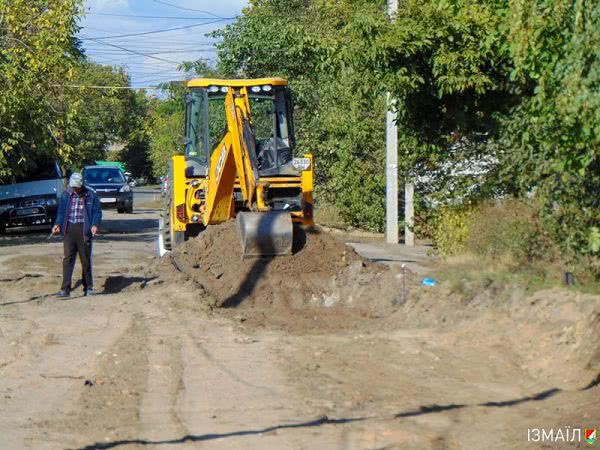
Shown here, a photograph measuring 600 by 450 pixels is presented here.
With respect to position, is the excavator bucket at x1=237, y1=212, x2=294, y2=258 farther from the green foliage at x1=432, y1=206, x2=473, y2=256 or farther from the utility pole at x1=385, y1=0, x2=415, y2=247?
the utility pole at x1=385, y1=0, x2=415, y2=247

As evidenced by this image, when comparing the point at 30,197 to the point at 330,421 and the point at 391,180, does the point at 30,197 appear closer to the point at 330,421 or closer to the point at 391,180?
the point at 391,180

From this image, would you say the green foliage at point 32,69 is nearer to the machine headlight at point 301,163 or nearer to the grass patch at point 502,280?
the machine headlight at point 301,163

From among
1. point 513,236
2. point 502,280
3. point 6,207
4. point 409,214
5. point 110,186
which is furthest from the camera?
point 110,186

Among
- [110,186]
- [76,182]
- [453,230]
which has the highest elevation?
[76,182]

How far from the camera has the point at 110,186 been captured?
38.4m

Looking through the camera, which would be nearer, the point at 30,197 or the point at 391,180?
the point at 391,180

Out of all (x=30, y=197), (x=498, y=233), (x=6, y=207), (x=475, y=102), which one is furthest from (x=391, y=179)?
(x=6, y=207)

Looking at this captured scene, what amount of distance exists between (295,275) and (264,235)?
30.2 inches

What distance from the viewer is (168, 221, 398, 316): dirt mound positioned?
13.5 m

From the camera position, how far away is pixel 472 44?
1423 centimetres

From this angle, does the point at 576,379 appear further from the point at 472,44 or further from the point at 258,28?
the point at 258,28

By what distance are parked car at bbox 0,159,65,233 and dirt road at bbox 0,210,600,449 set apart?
14015 millimetres

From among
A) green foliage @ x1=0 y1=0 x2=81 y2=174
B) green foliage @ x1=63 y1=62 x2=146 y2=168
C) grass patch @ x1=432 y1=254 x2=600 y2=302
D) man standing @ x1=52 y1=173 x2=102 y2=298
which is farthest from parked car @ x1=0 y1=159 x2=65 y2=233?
green foliage @ x1=63 y1=62 x2=146 y2=168

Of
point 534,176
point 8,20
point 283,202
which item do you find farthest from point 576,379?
point 8,20
